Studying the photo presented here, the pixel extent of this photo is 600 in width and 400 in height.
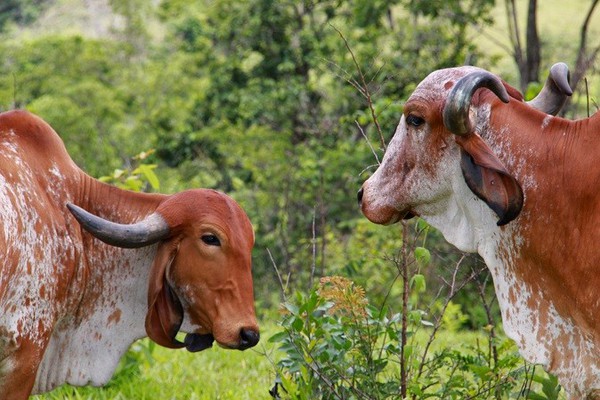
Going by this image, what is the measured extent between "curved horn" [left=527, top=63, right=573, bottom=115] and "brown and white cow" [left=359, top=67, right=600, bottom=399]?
0.52 feet

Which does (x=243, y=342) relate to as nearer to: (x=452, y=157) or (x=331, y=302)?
(x=331, y=302)

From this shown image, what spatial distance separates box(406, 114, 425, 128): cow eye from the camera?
12.4 ft

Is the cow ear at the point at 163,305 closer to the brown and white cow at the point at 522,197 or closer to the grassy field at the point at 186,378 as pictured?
the grassy field at the point at 186,378

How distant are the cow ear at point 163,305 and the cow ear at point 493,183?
4.48 feet

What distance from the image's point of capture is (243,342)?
4.20 meters

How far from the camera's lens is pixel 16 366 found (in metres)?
3.92

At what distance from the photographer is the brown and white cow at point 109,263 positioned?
407 centimetres

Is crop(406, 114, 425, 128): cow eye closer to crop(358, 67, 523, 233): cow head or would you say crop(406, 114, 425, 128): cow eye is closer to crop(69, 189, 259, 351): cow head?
crop(358, 67, 523, 233): cow head

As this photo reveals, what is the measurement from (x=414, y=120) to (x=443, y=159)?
0.18 m

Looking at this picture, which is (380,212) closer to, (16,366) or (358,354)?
(358,354)

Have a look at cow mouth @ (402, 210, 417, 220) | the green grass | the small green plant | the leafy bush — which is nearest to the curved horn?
cow mouth @ (402, 210, 417, 220)

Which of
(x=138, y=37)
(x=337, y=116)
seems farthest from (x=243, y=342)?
(x=138, y=37)

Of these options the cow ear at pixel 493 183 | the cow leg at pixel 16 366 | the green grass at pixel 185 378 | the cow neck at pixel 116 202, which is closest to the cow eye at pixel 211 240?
the cow neck at pixel 116 202

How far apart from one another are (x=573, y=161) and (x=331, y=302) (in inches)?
54.0
